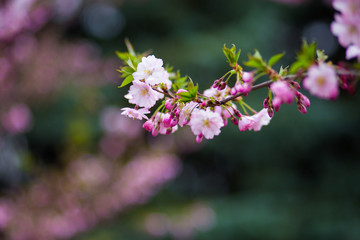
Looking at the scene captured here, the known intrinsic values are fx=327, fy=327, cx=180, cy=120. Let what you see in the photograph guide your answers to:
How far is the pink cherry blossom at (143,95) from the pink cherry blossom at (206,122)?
0.35 feet

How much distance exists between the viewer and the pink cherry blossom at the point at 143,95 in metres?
0.80

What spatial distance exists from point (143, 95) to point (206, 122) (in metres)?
0.17

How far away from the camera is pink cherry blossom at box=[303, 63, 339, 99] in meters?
0.60

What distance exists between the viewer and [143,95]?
0.82 metres

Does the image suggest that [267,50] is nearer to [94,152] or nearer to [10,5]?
[94,152]

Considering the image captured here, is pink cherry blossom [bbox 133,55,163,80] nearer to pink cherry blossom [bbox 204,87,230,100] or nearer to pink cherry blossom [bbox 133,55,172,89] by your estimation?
pink cherry blossom [bbox 133,55,172,89]

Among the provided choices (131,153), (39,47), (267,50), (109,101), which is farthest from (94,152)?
(267,50)

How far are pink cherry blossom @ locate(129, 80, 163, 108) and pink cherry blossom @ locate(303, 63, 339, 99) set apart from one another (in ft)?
1.17

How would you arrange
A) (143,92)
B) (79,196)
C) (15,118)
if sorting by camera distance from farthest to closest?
1. (79,196)
2. (15,118)
3. (143,92)

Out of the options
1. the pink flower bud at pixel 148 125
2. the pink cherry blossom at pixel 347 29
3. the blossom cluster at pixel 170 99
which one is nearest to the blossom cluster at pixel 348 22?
the pink cherry blossom at pixel 347 29

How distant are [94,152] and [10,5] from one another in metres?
2.06

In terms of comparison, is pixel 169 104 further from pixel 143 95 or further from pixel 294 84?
pixel 294 84

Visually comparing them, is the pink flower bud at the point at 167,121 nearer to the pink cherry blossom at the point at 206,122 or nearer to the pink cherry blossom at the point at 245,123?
the pink cherry blossom at the point at 206,122

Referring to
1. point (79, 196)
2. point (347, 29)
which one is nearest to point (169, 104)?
point (347, 29)
